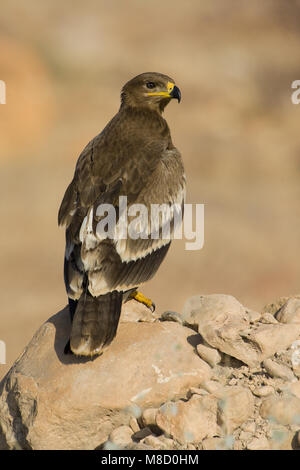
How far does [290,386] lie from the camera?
5.57 metres

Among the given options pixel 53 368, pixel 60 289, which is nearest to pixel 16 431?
pixel 53 368

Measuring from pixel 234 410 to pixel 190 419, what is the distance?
332mm

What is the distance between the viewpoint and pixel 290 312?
6.36m

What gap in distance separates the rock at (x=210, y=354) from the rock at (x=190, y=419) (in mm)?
505

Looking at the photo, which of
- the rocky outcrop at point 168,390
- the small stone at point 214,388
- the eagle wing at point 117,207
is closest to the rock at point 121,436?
the rocky outcrop at point 168,390

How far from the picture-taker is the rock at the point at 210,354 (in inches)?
233

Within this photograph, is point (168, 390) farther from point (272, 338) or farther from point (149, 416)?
point (272, 338)

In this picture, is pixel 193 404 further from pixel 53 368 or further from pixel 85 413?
pixel 53 368

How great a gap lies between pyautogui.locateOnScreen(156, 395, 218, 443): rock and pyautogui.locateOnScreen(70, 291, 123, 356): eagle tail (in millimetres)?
724

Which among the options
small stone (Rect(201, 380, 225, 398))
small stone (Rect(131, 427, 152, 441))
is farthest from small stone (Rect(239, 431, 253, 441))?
small stone (Rect(131, 427, 152, 441))
